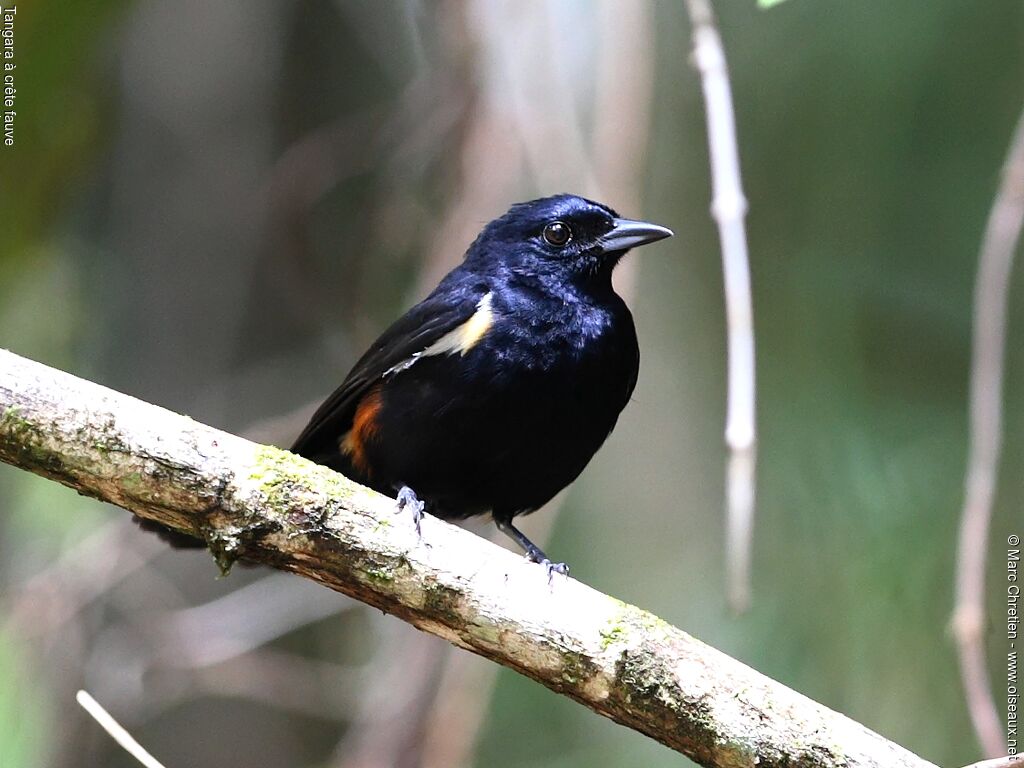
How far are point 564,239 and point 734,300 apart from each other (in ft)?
2.91

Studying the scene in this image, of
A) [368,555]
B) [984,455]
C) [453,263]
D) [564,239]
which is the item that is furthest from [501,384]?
[984,455]

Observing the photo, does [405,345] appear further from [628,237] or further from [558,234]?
[628,237]

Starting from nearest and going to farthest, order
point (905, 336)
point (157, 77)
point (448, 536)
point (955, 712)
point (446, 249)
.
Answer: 1. point (448, 536)
2. point (955, 712)
3. point (446, 249)
4. point (905, 336)
5. point (157, 77)

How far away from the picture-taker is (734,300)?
2.31 m

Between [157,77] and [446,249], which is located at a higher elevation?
[157,77]

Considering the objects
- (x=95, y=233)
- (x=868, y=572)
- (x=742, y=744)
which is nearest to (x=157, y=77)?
(x=95, y=233)

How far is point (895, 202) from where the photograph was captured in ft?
12.8

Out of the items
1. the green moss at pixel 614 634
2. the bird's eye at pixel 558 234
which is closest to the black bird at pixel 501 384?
the bird's eye at pixel 558 234

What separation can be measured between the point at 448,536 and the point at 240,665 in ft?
7.00

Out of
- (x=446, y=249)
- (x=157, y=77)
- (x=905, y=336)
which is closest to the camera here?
(x=446, y=249)

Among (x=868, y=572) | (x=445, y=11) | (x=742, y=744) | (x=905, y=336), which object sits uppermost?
(x=445, y=11)

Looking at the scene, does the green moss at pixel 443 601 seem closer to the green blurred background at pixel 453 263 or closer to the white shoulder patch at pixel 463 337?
the white shoulder patch at pixel 463 337

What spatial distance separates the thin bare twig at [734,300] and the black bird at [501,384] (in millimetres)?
527

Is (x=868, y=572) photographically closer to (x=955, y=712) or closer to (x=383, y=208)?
(x=955, y=712)
